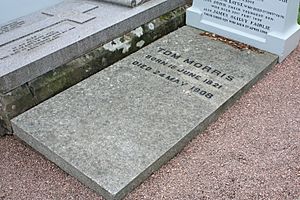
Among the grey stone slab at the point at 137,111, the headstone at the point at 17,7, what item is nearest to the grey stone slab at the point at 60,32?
the headstone at the point at 17,7

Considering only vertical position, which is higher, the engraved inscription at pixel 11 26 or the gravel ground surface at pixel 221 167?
the engraved inscription at pixel 11 26

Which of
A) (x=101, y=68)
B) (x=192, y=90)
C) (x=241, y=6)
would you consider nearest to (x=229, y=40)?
(x=241, y=6)

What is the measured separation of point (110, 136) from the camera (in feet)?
9.07

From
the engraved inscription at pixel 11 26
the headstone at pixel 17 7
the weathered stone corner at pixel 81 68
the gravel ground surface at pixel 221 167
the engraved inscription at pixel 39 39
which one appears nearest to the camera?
the gravel ground surface at pixel 221 167

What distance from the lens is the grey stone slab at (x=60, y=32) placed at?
3016 millimetres

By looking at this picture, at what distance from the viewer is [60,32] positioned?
3443 mm

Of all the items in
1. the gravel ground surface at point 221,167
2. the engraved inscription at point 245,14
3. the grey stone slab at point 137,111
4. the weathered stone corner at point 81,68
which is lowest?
the gravel ground surface at point 221,167

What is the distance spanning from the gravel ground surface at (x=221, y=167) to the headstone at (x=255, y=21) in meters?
0.73

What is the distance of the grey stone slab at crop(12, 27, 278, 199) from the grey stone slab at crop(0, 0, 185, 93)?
0.83 feet

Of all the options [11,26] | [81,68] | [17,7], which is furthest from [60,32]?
[17,7]

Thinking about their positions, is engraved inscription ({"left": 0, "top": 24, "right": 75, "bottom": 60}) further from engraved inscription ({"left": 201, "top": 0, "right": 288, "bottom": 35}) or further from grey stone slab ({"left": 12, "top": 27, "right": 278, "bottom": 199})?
engraved inscription ({"left": 201, "top": 0, "right": 288, "bottom": 35})

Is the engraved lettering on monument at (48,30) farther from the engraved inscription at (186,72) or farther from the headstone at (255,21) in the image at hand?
the headstone at (255,21)

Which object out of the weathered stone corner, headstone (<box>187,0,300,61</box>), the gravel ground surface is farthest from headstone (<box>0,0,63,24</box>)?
headstone (<box>187,0,300,61</box>)

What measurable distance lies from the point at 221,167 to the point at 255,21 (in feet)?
5.31
